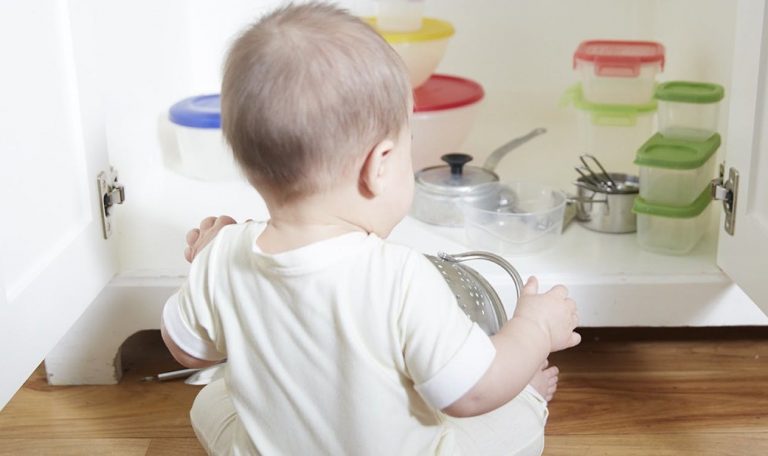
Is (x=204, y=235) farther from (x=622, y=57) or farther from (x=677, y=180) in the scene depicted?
(x=622, y=57)

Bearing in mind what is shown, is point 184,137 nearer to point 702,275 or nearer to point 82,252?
point 82,252

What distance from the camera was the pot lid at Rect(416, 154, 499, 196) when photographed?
4.08ft

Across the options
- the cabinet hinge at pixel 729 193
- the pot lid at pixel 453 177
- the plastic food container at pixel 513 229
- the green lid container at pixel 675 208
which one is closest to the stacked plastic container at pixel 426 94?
the pot lid at pixel 453 177

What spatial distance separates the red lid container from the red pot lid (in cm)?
15

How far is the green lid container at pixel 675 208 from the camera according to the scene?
1134 millimetres

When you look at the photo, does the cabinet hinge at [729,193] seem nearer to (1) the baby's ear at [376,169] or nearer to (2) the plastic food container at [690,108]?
(2) the plastic food container at [690,108]

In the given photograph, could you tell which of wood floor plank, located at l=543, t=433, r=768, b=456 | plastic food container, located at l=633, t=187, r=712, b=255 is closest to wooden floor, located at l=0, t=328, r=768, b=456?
wood floor plank, located at l=543, t=433, r=768, b=456

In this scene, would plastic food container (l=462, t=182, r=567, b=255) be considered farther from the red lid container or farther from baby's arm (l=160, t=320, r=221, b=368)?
baby's arm (l=160, t=320, r=221, b=368)

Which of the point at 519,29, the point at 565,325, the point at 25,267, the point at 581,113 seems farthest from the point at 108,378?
the point at 519,29

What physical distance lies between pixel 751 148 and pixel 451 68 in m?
0.82

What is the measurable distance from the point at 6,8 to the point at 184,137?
0.58m

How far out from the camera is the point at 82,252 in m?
0.99

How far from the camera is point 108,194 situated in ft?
3.43

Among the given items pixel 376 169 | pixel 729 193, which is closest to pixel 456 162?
pixel 729 193
